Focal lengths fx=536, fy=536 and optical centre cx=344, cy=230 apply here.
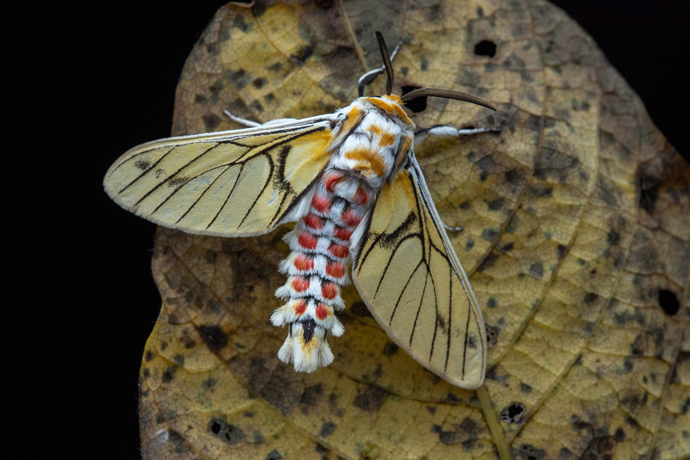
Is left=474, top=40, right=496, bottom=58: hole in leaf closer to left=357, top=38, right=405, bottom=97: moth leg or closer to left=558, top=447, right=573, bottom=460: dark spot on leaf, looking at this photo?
left=357, top=38, right=405, bottom=97: moth leg

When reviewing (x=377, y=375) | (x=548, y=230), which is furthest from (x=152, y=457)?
(x=548, y=230)

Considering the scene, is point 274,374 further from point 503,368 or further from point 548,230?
point 548,230

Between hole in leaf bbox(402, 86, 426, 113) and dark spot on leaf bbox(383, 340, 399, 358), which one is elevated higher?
hole in leaf bbox(402, 86, 426, 113)

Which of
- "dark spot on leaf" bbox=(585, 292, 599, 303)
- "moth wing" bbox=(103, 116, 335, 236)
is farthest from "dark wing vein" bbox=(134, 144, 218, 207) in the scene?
"dark spot on leaf" bbox=(585, 292, 599, 303)

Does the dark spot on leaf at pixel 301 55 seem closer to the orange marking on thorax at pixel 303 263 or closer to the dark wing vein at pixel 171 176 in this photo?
the dark wing vein at pixel 171 176

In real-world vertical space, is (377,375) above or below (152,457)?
below
